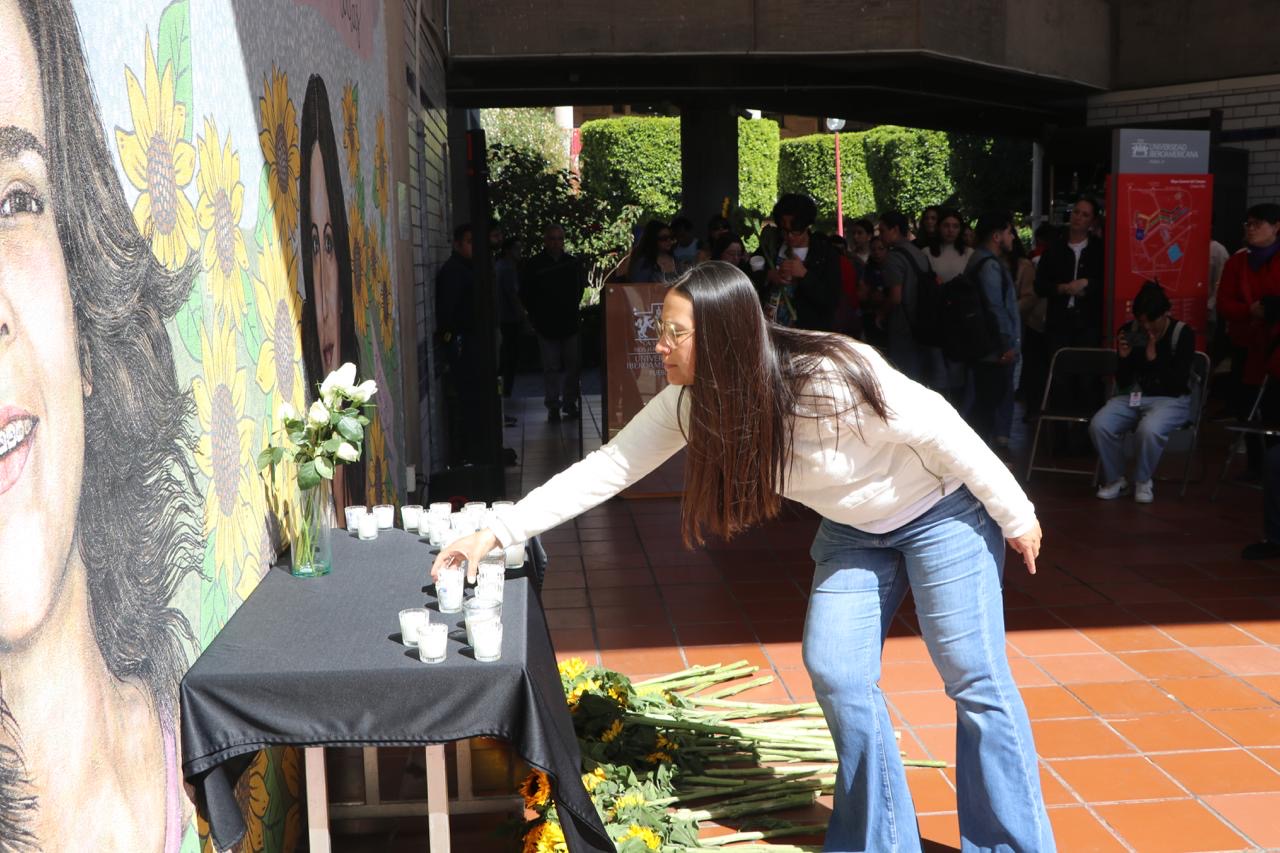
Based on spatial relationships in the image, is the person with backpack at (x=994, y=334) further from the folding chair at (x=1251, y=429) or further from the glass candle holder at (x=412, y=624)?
the glass candle holder at (x=412, y=624)

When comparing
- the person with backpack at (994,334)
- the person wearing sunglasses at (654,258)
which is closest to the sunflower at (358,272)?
the person wearing sunglasses at (654,258)

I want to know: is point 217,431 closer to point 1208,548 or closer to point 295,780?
point 295,780

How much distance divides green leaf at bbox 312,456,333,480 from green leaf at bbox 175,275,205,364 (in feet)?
1.81

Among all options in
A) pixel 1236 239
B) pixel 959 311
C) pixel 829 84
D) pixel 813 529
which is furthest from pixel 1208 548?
pixel 829 84

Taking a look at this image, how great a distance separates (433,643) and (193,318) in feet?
2.78

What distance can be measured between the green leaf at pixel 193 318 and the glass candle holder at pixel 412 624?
0.70 m

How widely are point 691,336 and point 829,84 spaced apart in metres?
11.7

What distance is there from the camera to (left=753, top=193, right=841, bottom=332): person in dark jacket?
830cm

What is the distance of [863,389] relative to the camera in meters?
2.99

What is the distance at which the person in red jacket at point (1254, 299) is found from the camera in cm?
843

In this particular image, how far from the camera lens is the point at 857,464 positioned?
3107mm

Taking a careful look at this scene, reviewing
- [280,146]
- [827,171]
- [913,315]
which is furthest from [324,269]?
[827,171]

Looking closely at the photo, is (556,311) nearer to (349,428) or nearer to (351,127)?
(351,127)

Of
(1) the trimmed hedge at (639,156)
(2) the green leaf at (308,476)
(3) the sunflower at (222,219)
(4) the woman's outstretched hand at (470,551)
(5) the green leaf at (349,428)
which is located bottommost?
(4) the woman's outstretched hand at (470,551)
